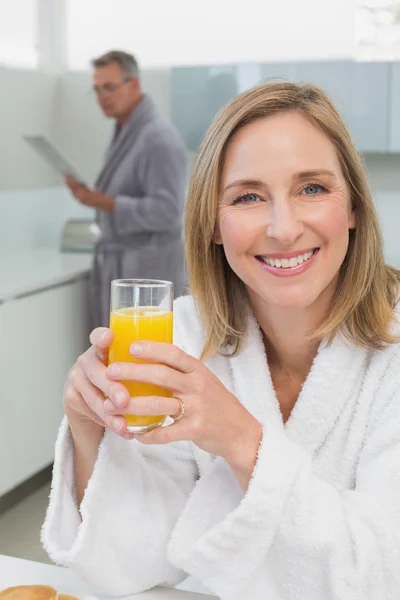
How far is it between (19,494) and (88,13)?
2.34 metres

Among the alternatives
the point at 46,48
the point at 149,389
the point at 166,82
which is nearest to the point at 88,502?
the point at 149,389

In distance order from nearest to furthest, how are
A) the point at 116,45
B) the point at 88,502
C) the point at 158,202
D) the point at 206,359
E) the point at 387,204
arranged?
the point at 88,502 → the point at 206,359 → the point at 158,202 → the point at 387,204 → the point at 116,45

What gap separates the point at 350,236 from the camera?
1.37 metres

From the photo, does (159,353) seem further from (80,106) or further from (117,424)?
(80,106)

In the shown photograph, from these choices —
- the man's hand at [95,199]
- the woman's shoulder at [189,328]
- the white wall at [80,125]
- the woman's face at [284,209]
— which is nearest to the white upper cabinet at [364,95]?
the man's hand at [95,199]

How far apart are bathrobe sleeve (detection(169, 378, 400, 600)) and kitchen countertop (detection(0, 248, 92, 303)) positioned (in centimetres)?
203

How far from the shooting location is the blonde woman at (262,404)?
1080mm

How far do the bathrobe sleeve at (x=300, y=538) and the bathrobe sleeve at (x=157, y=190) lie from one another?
2152 mm

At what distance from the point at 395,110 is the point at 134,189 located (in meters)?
1.15

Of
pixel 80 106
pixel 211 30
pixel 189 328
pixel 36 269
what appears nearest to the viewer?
pixel 189 328

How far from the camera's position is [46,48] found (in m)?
4.20

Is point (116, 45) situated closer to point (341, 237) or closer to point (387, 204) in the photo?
point (387, 204)

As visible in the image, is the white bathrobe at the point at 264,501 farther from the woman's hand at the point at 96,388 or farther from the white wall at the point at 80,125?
the white wall at the point at 80,125

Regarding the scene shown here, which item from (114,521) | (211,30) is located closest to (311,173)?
(114,521)
